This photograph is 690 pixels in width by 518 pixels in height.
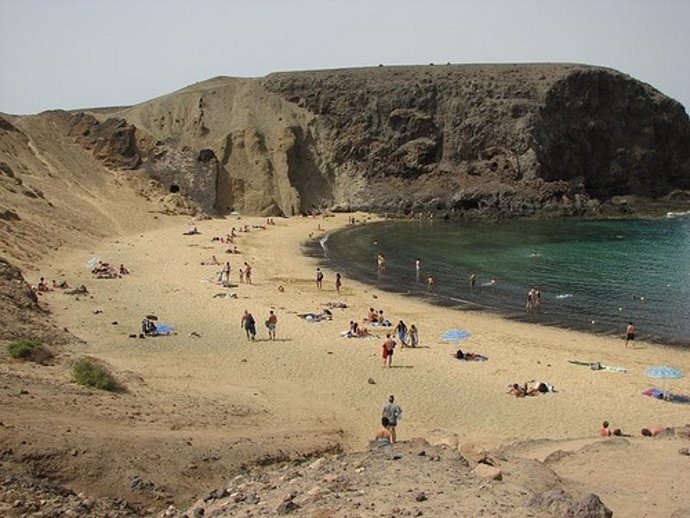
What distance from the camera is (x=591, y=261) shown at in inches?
1794

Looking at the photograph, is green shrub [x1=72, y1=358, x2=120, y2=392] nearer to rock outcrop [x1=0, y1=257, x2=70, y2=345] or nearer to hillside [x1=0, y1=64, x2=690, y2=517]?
hillside [x1=0, y1=64, x2=690, y2=517]

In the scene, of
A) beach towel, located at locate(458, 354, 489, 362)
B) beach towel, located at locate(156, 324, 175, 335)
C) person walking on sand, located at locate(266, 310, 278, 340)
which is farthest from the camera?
person walking on sand, located at locate(266, 310, 278, 340)

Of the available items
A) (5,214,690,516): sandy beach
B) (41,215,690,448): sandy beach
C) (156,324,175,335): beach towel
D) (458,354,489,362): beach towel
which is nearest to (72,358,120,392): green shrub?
(5,214,690,516): sandy beach

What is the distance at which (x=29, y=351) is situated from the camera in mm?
17062

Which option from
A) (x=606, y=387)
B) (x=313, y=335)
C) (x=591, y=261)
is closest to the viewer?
(x=606, y=387)

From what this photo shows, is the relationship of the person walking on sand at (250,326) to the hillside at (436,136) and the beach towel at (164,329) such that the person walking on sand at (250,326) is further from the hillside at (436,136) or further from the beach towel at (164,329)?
the hillside at (436,136)

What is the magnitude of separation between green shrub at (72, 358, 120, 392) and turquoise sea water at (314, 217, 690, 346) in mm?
20833

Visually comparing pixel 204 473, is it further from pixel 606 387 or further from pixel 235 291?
pixel 235 291

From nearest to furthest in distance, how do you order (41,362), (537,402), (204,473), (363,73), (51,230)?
(204,473)
(41,362)
(537,402)
(51,230)
(363,73)

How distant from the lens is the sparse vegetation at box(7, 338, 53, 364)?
1677cm

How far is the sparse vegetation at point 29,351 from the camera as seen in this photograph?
16.8 meters

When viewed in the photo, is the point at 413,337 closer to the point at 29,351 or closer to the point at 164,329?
the point at 164,329

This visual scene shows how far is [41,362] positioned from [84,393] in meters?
3.18

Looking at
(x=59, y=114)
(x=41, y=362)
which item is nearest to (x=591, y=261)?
(x=41, y=362)
